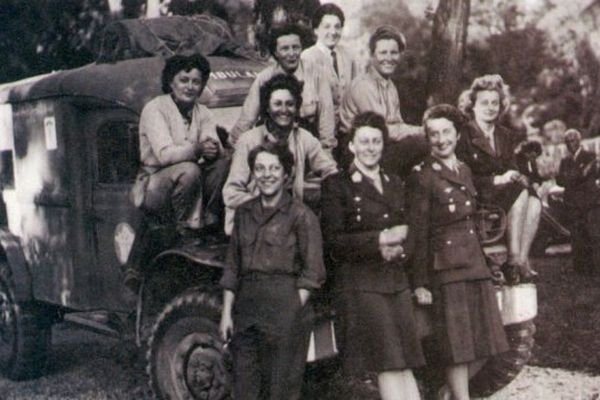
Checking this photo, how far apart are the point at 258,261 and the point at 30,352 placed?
2977 mm

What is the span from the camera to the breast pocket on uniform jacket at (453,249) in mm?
4051

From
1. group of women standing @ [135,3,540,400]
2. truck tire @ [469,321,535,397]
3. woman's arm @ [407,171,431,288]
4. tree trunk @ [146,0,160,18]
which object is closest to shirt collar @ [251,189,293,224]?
group of women standing @ [135,3,540,400]

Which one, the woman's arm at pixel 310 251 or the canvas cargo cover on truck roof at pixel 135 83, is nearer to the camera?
the woman's arm at pixel 310 251

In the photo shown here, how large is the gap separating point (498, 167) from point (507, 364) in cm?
110

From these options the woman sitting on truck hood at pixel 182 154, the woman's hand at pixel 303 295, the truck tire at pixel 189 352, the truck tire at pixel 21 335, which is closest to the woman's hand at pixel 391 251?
the woman's hand at pixel 303 295

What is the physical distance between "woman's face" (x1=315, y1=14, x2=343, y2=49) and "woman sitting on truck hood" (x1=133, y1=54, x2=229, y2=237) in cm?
79

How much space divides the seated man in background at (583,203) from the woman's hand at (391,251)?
15.7 ft

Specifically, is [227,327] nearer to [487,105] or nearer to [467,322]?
[467,322]

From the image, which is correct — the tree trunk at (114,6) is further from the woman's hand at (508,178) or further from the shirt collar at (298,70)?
the woman's hand at (508,178)

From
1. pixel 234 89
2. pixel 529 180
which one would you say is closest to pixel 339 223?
pixel 529 180

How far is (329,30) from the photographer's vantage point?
5.13 meters

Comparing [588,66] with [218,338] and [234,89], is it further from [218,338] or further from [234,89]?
[218,338]

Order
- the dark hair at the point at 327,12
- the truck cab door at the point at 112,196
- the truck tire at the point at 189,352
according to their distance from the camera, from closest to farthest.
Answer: the truck tire at the point at 189,352 < the truck cab door at the point at 112,196 < the dark hair at the point at 327,12

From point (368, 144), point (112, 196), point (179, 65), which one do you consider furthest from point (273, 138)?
point (112, 196)
